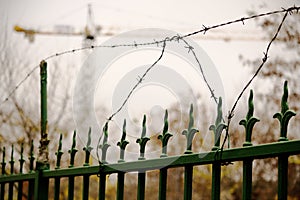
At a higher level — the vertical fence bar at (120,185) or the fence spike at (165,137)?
the fence spike at (165,137)

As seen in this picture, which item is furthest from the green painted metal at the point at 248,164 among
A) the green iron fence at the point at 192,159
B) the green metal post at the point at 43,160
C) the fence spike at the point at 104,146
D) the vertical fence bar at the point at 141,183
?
the green metal post at the point at 43,160

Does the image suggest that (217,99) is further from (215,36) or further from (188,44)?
(215,36)

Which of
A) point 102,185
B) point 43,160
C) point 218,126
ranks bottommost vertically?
point 102,185

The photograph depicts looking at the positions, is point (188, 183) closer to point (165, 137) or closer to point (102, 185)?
point (165, 137)

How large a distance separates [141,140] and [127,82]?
24cm

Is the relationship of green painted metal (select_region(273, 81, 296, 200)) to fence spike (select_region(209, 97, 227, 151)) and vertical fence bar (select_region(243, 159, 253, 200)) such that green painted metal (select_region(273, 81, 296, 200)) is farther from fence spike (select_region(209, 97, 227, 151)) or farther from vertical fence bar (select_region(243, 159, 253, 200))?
fence spike (select_region(209, 97, 227, 151))

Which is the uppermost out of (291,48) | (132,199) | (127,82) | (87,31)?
(87,31)

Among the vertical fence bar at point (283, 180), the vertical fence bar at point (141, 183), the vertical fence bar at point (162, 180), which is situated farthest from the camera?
the vertical fence bar at point (141, 183)

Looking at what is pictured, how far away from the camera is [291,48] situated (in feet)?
38.7

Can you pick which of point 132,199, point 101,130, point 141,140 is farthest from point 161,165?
point 132,199

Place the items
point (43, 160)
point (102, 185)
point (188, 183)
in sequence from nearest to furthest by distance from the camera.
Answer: point (188, 183) → point (102, 185) → point (43, 160)

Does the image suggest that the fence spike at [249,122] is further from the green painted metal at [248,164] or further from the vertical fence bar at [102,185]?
the vertical fence bar at [102,185]

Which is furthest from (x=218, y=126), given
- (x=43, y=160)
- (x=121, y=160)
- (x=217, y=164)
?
(x=43, y=160)

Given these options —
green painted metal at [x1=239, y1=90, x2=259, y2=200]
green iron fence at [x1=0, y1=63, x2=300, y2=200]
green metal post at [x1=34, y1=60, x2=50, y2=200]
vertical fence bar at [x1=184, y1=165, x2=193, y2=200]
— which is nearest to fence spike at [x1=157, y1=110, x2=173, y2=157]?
green iron fence at [x1=0, y1=63, x2=300, y2=200]
